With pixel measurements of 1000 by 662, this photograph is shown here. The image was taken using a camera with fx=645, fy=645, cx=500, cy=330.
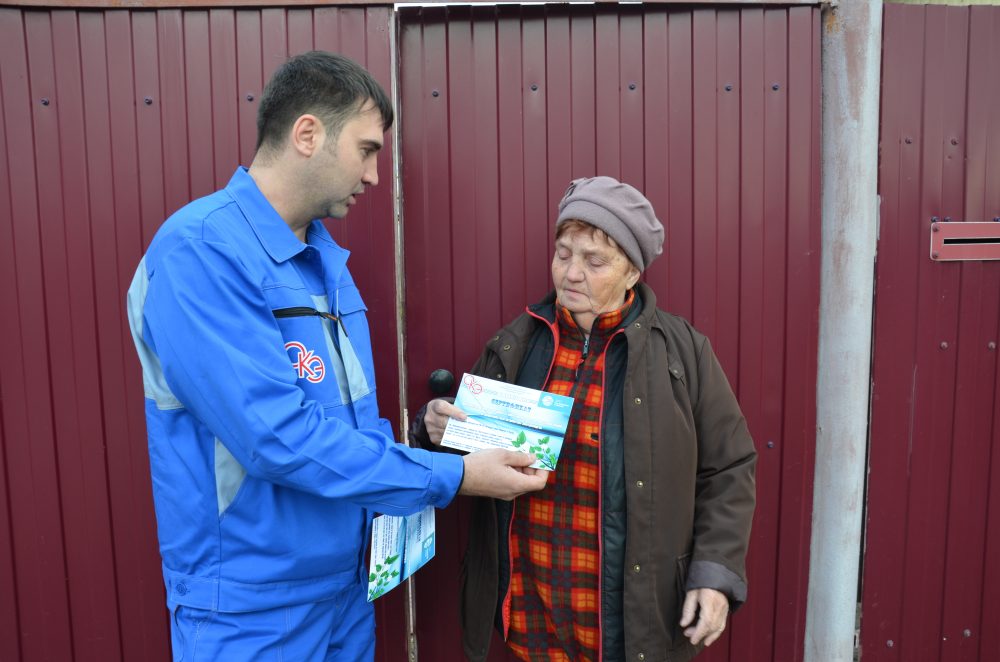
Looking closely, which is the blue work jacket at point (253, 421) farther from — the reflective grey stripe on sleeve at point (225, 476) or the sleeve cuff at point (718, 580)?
the sleeve cuff at point (718, 580)

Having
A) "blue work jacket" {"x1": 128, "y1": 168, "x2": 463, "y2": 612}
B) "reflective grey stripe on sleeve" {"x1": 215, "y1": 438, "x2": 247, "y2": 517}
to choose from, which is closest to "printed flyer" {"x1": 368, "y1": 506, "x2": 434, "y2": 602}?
"blue work jacket" {"x1": 128, "y1": 168, "x2": 463, "y2": 612}

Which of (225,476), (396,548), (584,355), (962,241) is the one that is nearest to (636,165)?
(584,355)

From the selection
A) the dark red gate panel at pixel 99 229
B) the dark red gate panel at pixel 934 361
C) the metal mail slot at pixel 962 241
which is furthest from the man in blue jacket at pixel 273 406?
the metal mail slot at pixel 962 241

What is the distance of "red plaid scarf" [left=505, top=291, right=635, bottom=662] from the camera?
1761mm

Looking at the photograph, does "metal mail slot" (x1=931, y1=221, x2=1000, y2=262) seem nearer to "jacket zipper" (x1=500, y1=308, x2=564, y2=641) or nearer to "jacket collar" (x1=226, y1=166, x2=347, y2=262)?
"jacket zipper" (x1=500, y1=308, x2=564, y2=641)

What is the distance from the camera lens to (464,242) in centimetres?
233

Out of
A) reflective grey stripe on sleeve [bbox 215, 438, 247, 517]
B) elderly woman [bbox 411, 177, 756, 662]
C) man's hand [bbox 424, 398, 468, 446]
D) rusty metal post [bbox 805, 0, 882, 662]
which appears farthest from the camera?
rusty metal post [bbox 805, 0, 882, 662]

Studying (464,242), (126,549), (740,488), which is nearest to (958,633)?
(740,488)

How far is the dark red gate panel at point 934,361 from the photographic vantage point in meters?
2.34

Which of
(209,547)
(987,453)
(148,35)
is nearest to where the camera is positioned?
(209,547)

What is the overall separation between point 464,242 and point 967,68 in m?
1.94

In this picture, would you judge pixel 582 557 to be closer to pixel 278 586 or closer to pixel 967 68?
pixel 278 586

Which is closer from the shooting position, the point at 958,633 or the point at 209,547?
the point at 209,547

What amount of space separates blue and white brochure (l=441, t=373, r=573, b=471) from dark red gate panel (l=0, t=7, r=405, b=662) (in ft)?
2.12
